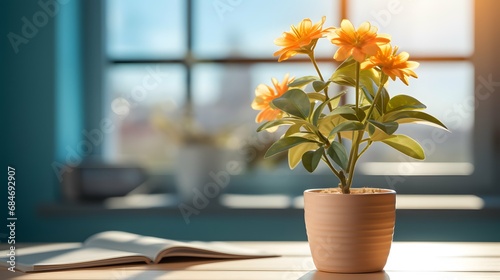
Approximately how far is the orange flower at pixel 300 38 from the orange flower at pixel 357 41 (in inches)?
1.6

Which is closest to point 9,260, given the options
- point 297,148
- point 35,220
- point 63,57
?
point 297,148

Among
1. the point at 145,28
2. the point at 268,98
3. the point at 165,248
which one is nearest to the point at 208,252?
the point at 165,248

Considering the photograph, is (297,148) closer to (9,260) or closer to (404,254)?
(404,254)

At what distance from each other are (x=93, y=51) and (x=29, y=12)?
31cm

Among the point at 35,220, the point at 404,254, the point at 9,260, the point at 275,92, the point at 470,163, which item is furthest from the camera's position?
the point at 470,163

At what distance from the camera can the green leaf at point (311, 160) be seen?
1008 millimetres

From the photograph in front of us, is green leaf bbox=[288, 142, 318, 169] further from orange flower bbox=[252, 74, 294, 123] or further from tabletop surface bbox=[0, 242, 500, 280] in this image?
tabletop surface bbox=[0, 242, 500, 280]

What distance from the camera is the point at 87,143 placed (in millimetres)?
2803

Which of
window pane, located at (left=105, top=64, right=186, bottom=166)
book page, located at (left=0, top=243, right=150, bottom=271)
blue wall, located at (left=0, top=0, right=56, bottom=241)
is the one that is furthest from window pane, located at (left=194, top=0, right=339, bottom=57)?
book page, located at (left=0, top=243, right=150, bottom=271)

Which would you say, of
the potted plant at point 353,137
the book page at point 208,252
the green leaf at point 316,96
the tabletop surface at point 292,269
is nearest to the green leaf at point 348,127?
the potted plant at point 353,137

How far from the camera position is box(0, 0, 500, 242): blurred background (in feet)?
8.10

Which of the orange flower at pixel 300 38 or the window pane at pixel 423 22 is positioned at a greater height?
the window pane at pixel 423 22

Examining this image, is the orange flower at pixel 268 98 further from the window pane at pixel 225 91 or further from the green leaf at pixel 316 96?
the window pane at pixel 225 91

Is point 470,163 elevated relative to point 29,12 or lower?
lower
